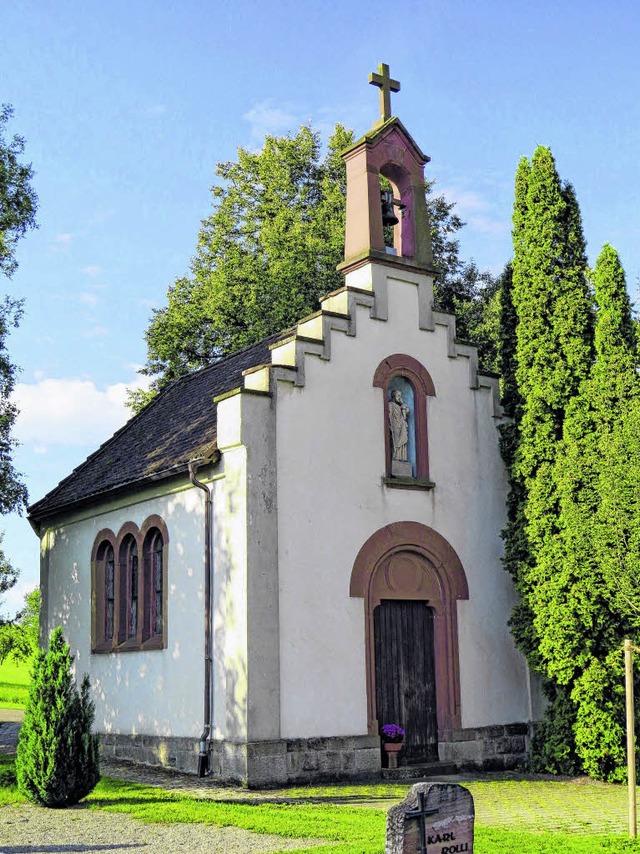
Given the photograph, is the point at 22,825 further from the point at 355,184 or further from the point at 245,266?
the point at 245,266

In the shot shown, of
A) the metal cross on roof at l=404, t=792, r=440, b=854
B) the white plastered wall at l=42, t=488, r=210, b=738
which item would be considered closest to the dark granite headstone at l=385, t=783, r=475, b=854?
the metal cross on roof at l=404, t=792, r=440, b=854

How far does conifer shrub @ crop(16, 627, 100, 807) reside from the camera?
40.2 feet

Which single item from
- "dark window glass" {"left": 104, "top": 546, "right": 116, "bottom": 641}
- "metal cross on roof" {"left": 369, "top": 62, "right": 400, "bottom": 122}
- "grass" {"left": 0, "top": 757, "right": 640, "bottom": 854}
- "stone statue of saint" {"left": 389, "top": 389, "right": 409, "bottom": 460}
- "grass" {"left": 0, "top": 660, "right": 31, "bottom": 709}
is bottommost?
"grass" {"left": 0, "top": 660, "right": 31, "bottom": 709}

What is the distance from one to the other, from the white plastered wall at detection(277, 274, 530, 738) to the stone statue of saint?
1.39ft

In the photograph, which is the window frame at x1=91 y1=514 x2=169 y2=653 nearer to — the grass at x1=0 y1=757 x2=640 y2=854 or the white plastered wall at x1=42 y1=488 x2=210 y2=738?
the white plastered wall at x1=42 y1=488 x2=210 y2=738

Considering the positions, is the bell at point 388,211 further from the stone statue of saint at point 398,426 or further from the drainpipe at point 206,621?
the drainpipe at point 206,621

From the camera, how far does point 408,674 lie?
16656 millimetres

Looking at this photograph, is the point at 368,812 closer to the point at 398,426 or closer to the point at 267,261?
the point at 398,426

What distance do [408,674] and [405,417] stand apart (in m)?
4.42

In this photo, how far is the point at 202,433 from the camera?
17797mm

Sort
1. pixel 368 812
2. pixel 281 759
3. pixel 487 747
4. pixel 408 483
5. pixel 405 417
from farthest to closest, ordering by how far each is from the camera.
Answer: pixel 405 417
pixel 487 747
pixel 408 483
pixel 281 759
pixel 368 812

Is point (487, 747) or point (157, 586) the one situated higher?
point (157, 586)

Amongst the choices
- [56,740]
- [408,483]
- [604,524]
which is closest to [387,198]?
[408,483]

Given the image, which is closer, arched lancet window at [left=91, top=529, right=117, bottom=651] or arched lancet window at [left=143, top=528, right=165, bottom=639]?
arched lancet window at [left=143, top=528, right=165, bottom=639]
